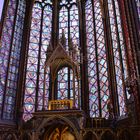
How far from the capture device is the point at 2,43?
1498cm

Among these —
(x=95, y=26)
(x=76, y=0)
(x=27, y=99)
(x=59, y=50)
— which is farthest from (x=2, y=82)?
(x=76, y=0)

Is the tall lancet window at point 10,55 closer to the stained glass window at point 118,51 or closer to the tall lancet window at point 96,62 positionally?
the tall lancet window at point 96,62

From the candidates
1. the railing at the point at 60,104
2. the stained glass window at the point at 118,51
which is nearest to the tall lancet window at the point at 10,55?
the railing at the point at 60,104

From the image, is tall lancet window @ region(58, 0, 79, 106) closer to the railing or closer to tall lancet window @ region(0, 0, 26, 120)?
tall lancet window @ region(0, 0, 26, 120)

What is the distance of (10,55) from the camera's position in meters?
15.2

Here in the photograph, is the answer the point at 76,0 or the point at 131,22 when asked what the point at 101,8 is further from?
the point at 131,22

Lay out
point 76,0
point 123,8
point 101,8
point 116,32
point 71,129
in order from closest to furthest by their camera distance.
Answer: point 71,129
point 123,8
point 116,32
point 101,8
point 76,0

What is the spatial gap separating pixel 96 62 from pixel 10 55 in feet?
17.0

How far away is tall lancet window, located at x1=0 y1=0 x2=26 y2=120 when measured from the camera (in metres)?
14.0

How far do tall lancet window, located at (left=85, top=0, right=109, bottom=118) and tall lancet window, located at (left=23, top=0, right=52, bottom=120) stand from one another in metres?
2.74

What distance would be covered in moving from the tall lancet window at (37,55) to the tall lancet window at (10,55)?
0.78m

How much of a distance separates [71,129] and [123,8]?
20.8 ft

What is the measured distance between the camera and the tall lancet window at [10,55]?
1404cm

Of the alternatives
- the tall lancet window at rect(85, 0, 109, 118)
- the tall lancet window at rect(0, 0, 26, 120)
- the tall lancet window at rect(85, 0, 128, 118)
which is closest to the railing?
the tall lancet window at rect(85, 0, 128, 118)
